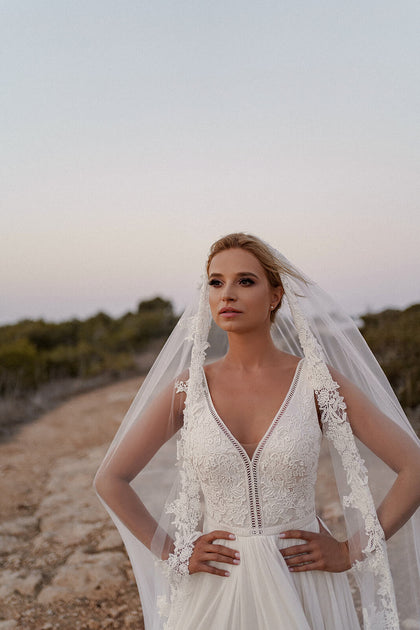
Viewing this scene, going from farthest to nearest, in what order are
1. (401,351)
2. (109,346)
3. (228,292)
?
1. (109,346)
2. (401,351)
3. (228,292)

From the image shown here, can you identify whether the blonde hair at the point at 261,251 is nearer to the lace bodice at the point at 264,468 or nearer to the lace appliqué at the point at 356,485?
the lace appliqué at the point at 356,485

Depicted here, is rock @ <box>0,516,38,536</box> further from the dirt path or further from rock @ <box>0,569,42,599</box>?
rock @ <box>0,569,42,599</box>

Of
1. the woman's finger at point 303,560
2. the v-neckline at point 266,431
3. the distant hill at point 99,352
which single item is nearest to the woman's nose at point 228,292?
the v-neckline at point 266,431

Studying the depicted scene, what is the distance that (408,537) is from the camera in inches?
112

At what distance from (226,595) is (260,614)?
0.50 feet

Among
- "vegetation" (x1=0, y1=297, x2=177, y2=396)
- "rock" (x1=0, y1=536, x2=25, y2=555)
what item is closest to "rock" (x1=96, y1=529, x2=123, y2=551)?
"rock" (x1=0, y1=536, x2=25, y2=555)

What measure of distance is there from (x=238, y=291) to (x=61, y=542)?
3.95 meters

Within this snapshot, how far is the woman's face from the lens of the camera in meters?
2.41

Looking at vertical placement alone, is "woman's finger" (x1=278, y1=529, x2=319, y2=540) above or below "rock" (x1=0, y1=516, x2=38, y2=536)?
above

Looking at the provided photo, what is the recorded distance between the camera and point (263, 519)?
230 cm

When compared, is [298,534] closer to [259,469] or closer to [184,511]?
[259,469]

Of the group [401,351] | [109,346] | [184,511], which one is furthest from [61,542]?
[109,346]

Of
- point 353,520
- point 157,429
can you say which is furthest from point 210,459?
point 353,520

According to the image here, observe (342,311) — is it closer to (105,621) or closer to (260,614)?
(260,614)
